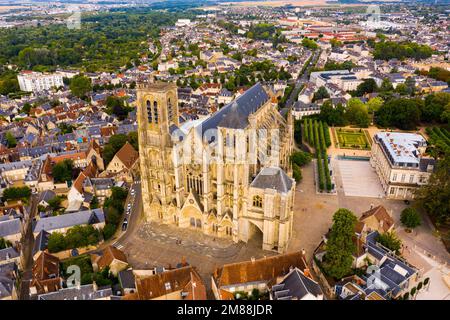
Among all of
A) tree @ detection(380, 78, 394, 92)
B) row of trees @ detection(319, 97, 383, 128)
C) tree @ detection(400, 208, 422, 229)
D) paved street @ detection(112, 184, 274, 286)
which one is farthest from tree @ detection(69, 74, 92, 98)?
tree @ detection(400, 208, 422, 229)

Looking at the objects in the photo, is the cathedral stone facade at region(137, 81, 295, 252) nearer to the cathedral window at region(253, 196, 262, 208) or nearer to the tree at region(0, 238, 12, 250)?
the cathedral window at region(253, 196, 262, 208)

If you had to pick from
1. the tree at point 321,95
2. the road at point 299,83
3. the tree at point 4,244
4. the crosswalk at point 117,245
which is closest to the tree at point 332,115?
the tree at point 321,95

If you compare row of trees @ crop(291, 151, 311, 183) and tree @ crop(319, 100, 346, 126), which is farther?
tree @ crop(319, 100, 346, 126)

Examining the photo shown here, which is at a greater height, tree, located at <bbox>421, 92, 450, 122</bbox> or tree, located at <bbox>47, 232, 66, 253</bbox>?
→ tree, located at <bbox>421, 92, 450, 122</bbox>

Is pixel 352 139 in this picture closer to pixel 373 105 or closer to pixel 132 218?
pixel 373 105

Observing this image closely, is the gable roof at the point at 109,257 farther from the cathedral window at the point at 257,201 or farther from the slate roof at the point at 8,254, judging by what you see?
the cathedral window at the point at 257,201

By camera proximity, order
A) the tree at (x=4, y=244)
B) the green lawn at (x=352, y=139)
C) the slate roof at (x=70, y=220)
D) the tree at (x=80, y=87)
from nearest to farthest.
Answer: the tree at (x=4, y=244) < the slate roof at (x=70, y=220) < the green lawn at (x=352, y=139) < the tree at (x=80, y=87)
